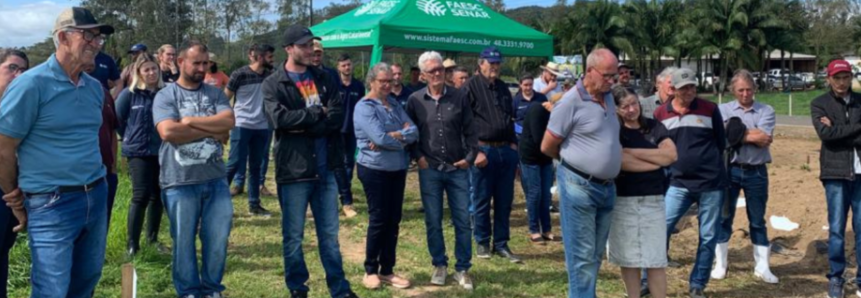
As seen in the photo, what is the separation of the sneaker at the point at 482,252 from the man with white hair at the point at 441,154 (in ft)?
2.92

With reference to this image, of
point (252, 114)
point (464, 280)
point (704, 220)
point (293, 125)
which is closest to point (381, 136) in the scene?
point (293, 125)

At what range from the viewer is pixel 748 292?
226 inches

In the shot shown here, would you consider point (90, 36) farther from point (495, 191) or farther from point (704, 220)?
point (704, 220)

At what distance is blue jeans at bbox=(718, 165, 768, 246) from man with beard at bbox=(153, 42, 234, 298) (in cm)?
393

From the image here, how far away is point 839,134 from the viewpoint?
539 cm

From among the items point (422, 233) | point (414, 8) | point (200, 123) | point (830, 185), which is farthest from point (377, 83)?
point (414, 8)

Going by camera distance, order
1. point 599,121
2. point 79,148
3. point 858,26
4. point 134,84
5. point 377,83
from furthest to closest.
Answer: point 858,26 → point 134,84 → point 377,83 → point 599,121 → point 79,148

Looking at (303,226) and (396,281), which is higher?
(303,226)

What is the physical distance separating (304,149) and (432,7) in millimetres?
7819

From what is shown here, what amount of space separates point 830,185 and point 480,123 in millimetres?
2829

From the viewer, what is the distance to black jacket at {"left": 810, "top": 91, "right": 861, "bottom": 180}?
5367 mm

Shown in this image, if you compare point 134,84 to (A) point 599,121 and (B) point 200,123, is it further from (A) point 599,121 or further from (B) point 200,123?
(A) point 599,121

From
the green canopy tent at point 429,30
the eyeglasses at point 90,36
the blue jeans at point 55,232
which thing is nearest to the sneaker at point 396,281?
the blue jeans at point 55,232

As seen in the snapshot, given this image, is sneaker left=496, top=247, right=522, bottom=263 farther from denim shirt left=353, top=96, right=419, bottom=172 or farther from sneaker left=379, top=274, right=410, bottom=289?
denim shirt left=353, top=96, right=419, bottom=172
